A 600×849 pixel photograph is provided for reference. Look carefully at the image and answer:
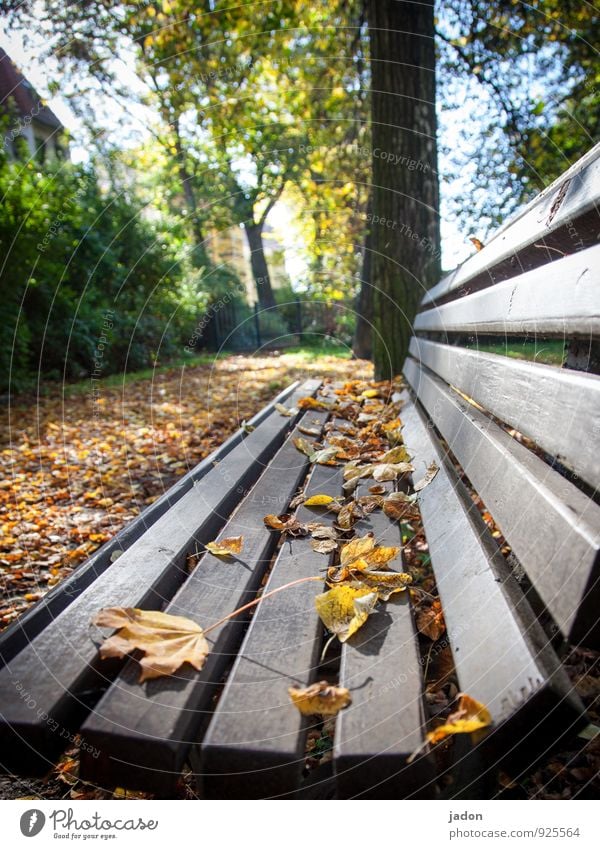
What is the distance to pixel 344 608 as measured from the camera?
110 centimetres

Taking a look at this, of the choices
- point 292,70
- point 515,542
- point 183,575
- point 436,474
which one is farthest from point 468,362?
point 292,70

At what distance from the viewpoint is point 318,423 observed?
9.36 feet

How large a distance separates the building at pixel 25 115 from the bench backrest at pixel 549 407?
6.13 m

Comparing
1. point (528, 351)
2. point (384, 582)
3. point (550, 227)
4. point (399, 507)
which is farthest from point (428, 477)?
point (528, 351)

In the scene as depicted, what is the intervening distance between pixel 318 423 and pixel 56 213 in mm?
6611

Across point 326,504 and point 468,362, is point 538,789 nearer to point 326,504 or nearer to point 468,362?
point 326,504

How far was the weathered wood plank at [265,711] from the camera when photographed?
0.78 m

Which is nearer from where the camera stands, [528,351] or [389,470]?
[389,470]

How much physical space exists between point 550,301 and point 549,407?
238 millimetres

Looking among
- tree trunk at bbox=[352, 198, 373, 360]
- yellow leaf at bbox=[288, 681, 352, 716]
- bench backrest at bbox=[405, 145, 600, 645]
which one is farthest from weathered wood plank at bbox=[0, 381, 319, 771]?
tree trunk at bbox=[352, 198, 373, 360]

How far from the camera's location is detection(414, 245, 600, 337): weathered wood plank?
2.92 ft

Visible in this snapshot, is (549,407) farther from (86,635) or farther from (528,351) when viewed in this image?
(528,351)

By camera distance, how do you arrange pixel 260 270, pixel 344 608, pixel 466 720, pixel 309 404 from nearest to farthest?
pixel 466 720
pixel 344 608
pixel 309 404
pixel 260 270

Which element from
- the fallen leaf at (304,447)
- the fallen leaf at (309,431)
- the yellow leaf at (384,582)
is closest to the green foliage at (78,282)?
the fallen leaf at (309,431)
